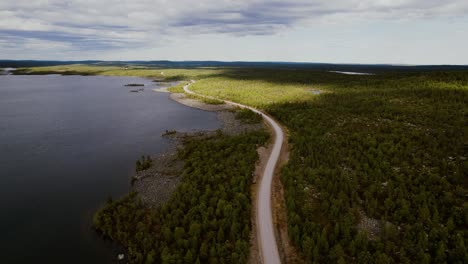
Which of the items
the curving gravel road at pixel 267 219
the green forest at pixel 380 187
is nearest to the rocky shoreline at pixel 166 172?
the curving gravel road at pixel 267 219

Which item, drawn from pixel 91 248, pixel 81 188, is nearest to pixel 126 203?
pixel 91 248

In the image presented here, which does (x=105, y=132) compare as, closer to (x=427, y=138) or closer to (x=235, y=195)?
(x=235, y=195)

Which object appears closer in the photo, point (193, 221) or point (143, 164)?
point (193, 221)

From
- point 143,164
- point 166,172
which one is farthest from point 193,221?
point 143,164

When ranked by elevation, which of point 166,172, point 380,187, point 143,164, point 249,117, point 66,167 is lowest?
point 66,167

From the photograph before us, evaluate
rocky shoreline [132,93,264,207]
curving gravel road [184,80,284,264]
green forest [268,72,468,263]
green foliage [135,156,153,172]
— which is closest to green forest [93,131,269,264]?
curving gravel road [184,80,284,264]

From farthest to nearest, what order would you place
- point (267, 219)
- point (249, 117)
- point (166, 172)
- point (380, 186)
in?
point (249, 117), point (166, 172), point (380, 186), point (267, 219)

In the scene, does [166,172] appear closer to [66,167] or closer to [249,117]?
[66,167]
